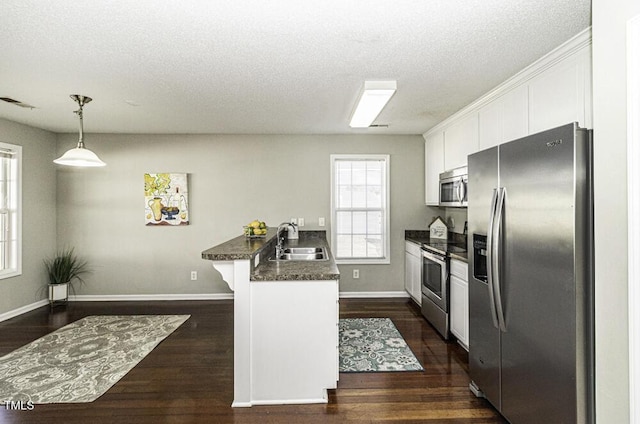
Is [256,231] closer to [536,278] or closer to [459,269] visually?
[459,269]

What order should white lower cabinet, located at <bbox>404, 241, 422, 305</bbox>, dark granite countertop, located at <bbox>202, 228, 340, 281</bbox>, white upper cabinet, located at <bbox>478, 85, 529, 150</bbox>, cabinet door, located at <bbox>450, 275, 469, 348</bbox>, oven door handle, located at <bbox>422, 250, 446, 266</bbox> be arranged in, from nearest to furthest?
dark granite countertop, located at <bbox>202, 228, 340, 281</bbox> → white upper cabinet, located at <bbox>478, 85, 529, 150</bbox> → cabinet door, located at <bbox>450, 275, 469, 348</bbox> → oven door handle, located at <bbox>422, 250, 446, 266</bbox> → white lower cabinet, located at <bbox>404, 241, 422, 305</bbox>

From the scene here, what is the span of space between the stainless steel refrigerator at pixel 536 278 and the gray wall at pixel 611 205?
28 cm

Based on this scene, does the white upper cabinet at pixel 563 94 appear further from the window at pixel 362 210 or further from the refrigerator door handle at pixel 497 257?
the window at pixel 362 210

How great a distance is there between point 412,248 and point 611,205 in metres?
3.44

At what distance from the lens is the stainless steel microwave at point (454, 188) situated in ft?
11.8

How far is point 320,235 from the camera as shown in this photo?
4.91 metres

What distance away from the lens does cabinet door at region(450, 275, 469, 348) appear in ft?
9.85

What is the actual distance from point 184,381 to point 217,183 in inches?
115

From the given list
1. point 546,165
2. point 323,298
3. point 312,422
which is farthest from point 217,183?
point 546,165

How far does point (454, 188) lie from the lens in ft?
12.7

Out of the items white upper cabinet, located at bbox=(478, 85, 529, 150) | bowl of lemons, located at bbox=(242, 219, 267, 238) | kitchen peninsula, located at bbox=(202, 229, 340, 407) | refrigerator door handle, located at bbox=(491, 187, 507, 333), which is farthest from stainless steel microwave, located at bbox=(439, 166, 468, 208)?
bowl of lemons, located at bbox=(242, 219, 267, 238)

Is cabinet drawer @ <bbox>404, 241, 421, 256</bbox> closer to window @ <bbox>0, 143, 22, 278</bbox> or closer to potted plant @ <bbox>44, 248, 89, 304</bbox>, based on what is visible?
potted plant @ <bbox>44, 248, 89, 304</bbox>

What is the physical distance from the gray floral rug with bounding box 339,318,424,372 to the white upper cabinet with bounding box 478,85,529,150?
6.75ft

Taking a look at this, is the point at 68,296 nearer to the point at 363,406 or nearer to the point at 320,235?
the point at 320,235
